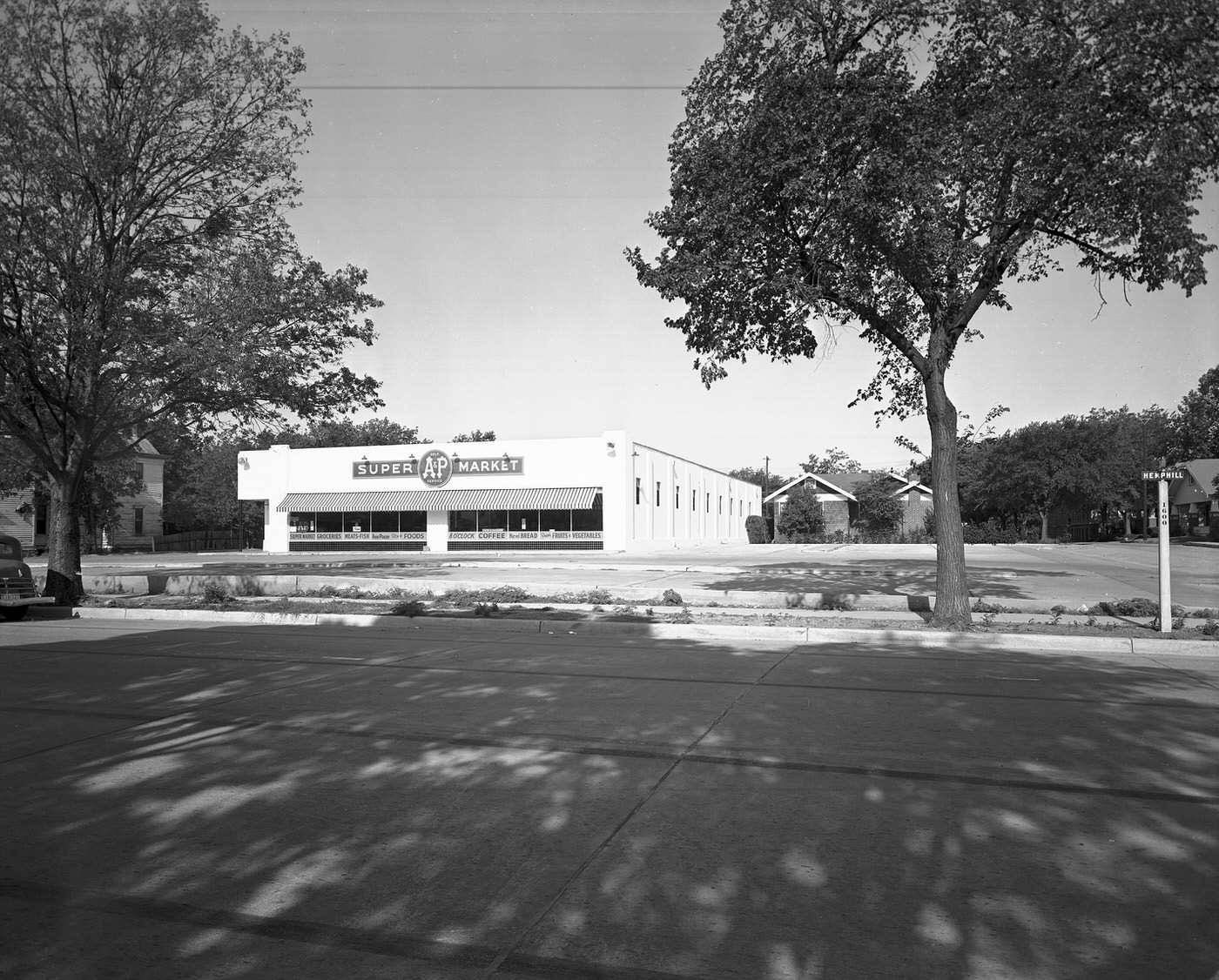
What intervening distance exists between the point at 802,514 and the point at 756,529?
624cm

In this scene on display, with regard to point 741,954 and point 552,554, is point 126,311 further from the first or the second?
point 552,554

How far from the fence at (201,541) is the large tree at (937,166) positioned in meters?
59.4

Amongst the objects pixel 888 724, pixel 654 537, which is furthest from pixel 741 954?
pixel 654 537

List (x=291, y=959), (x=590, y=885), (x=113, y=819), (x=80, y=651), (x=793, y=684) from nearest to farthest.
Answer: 1. (x=291, y=959)
2. (x=590, y=885)
3. (x=113, y=819)
4. (x=793, y=684)
5. (x=80, y=651)

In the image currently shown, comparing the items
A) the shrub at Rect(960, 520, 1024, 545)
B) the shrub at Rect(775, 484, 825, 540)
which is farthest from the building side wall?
the shrub at Rect(960, 520, 1024, 545)

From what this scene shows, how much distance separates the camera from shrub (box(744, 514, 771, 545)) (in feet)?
259

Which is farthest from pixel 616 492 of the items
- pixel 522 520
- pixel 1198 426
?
pixel 1198 426

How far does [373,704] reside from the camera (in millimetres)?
8094

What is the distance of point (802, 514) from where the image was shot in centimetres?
7394

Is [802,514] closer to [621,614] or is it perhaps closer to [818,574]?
[818,574]

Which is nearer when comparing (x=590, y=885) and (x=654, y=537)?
(x=590, y=885)

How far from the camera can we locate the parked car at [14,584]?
53.8ft

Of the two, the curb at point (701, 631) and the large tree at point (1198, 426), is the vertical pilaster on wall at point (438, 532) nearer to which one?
the curb at point (701, 631)

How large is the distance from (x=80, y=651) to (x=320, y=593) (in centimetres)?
853
